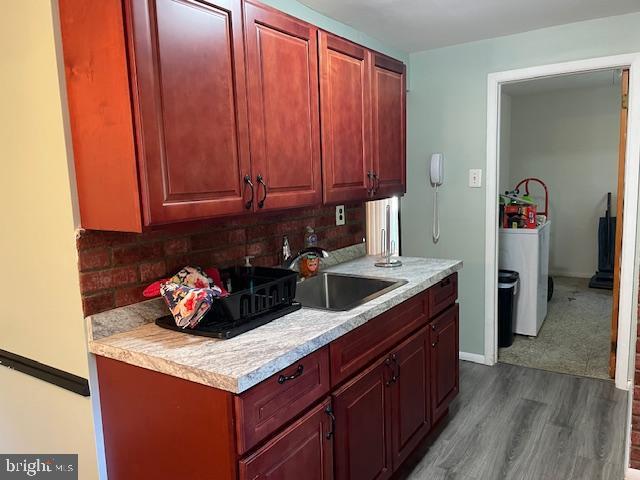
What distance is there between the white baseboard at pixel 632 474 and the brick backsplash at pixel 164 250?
176cm

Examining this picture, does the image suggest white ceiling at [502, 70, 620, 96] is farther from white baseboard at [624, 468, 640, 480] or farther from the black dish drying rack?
the black dish drying rack

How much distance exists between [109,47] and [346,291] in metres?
1.53

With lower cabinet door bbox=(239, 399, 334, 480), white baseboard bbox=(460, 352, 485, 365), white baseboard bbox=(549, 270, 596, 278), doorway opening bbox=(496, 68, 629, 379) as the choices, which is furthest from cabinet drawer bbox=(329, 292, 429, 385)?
white baseboard bbox=(549, 270, 596, 278)

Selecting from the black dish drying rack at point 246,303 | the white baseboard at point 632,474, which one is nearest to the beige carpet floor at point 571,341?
the white baseboard at point 632,474

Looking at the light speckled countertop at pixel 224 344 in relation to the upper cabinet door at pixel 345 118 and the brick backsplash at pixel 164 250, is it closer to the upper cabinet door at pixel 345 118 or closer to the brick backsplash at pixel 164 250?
the brick backsplash at pixel 164 250

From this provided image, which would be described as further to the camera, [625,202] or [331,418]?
[625,202]

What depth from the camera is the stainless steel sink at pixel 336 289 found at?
229 centimetres

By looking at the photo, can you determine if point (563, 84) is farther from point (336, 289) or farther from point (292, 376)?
point (292, 376)

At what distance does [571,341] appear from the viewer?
3.72m

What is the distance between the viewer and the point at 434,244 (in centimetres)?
344

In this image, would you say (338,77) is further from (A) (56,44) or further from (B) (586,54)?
(B) (586,54)

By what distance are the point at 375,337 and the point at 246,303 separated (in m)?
0.55

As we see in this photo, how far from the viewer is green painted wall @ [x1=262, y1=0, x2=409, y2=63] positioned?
7.73 feet

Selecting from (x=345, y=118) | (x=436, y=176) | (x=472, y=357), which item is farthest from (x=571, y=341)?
(x=345, y=118)
